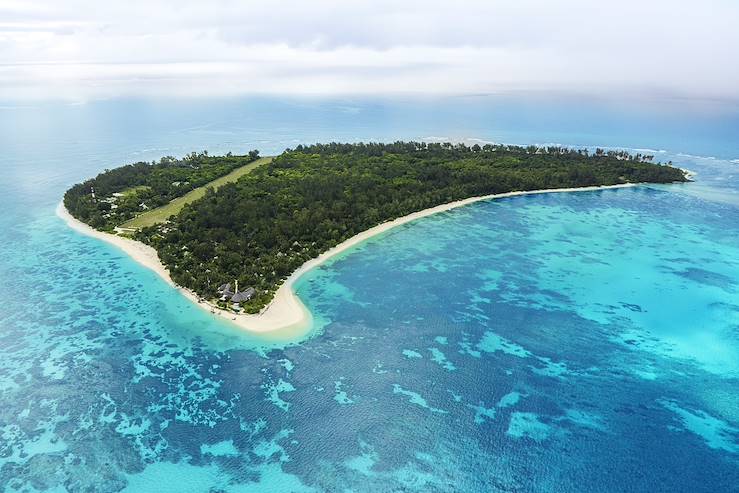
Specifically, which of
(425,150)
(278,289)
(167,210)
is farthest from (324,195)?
(425,150)

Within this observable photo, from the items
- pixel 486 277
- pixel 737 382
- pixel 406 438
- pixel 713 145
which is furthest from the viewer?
pixel 713 145

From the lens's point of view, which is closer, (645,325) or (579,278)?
(645,325)

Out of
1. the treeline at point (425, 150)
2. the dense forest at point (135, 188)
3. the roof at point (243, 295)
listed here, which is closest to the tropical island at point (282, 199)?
the roof at point (243, 295)

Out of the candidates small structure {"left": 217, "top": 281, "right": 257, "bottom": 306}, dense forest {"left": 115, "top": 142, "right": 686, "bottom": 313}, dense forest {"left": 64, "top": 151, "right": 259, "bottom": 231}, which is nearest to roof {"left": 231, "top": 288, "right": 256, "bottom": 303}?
small structure {"left": 217, "top": 281, "right": 257, "bottom": 306}

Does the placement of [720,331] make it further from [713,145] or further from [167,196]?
[713,145]

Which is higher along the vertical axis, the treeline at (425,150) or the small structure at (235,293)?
the treeline at (425,150)

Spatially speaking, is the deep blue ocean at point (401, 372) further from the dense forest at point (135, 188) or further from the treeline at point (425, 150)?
the treeline at point (425, 150)

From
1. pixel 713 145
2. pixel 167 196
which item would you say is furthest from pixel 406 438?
pixel 713 145
